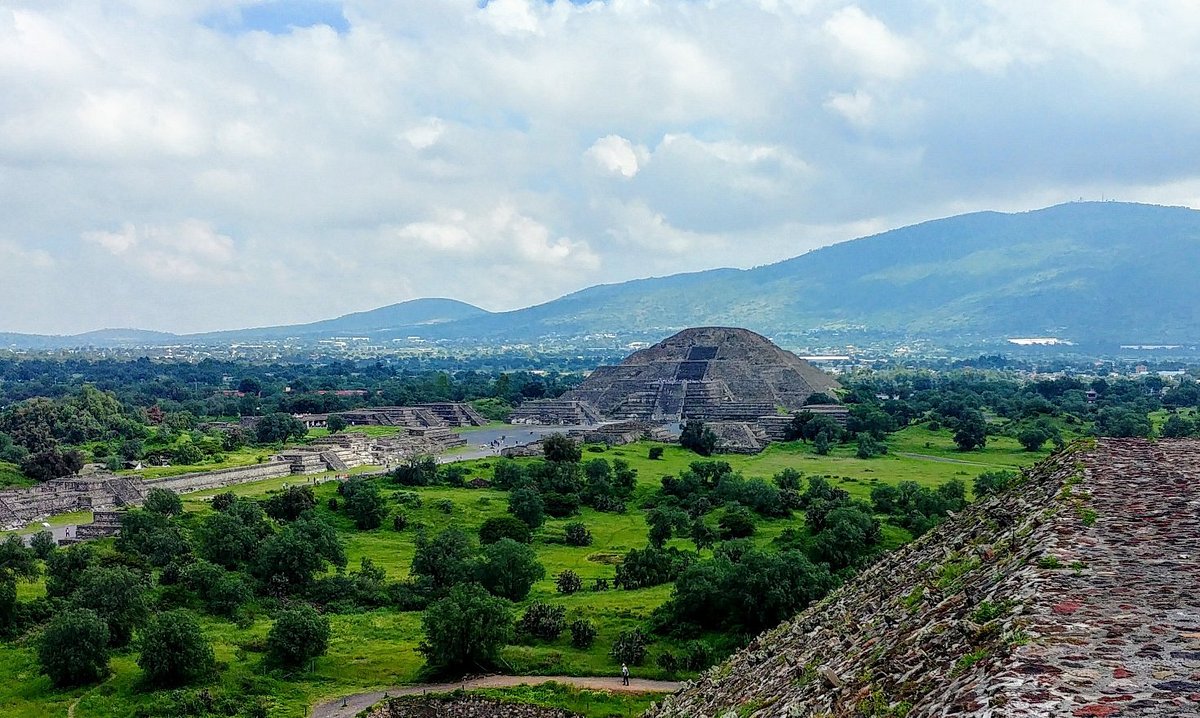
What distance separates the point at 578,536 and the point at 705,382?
68.8 metres

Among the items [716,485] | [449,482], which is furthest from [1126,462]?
[449,482]

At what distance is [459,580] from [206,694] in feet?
44.8

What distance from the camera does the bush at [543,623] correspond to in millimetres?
34500

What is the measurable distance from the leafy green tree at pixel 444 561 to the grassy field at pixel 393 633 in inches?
73.2

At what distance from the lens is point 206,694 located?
93.2 feet

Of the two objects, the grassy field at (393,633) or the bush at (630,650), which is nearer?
the grassy field at (393,633)

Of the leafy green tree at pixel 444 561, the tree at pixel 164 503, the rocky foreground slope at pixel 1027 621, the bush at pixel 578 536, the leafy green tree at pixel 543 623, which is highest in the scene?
the rocky foreground slope at pixel 1027 621

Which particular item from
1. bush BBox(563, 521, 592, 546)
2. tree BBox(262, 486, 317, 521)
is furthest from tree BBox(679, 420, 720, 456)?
tree BBox(262, 486, 317, 521)

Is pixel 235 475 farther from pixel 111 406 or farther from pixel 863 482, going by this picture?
pixel 863 482

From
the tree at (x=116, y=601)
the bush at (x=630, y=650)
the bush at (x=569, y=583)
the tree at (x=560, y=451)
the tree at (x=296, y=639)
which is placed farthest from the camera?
the tree at (x=560, y=451)

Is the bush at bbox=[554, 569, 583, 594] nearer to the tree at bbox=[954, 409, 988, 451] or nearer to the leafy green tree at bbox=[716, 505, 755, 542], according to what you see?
the leafy green tree at bbox=[716, 505, 755, 542]

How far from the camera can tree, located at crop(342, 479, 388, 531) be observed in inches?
2152

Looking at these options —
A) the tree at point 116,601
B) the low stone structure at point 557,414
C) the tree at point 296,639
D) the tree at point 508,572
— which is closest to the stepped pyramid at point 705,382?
the low stone structure at point 557,414

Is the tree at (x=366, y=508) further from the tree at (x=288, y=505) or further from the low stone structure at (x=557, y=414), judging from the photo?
the low stone structure at (x=557, y=414)
